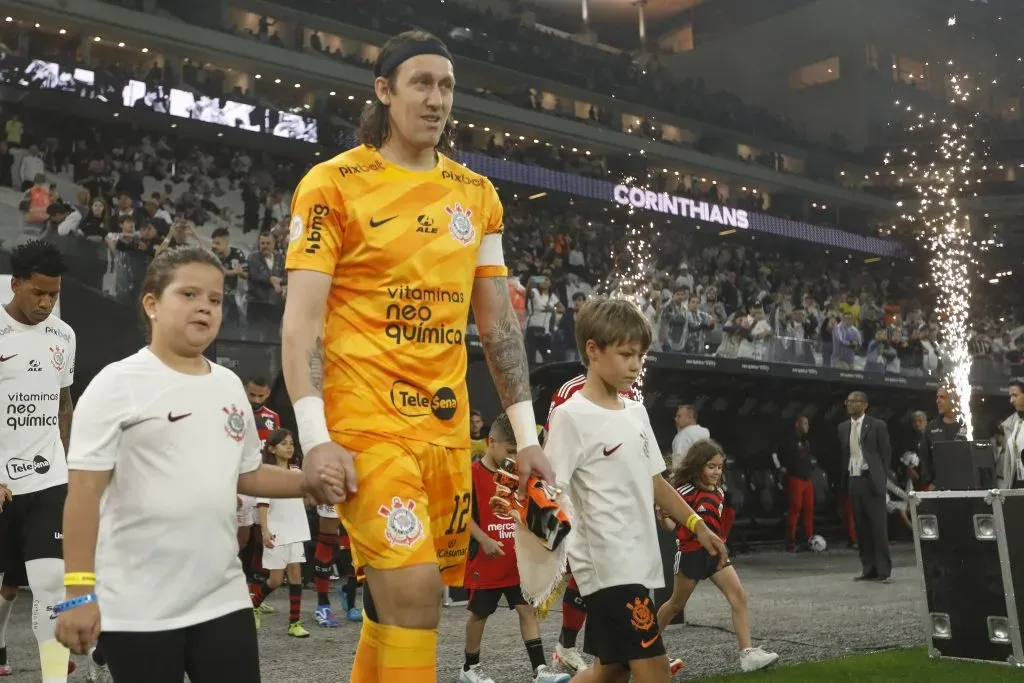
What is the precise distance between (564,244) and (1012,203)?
2584 centimetres

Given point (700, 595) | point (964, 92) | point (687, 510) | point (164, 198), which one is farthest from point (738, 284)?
point (964, 92)

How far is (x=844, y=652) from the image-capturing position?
6797 mm

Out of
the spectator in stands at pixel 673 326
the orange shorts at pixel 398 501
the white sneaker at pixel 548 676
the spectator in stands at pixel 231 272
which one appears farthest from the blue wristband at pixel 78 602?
the spectator in stands at pixel 673 326

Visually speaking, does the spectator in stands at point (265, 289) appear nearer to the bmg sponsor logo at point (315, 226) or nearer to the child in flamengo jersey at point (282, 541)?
the child in flamengo jersey at point (282, 541)

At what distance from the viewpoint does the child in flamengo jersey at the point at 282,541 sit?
788 centimetres

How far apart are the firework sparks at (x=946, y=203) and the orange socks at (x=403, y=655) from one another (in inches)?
1393

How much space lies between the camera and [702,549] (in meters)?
6.51

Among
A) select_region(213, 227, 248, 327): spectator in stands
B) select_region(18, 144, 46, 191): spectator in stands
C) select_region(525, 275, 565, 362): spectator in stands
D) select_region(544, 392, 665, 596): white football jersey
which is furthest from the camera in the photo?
select_region(525, 275, 565, 362): spectator in stands

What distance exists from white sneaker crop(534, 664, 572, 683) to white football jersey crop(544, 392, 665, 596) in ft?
5.94

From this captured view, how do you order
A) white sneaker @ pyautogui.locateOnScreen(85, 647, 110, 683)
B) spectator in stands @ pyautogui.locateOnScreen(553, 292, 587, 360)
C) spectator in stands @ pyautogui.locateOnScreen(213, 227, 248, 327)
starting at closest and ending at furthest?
white sneaker @ pyautogui.locateOnScreen(85, 647, 110, 683) → spectator in stands @ pyautogui.locateOnScreen(213, 227, 248, 327) → spectator in stands @ pyautogui.locateOnScreen(553, 292, 587, 360)

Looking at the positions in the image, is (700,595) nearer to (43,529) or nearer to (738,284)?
(43,529)

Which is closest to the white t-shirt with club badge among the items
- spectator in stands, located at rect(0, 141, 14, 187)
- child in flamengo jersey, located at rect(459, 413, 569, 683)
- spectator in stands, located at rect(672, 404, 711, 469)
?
child in flamengo jersey, located at rect(459, 413, 569, 683)

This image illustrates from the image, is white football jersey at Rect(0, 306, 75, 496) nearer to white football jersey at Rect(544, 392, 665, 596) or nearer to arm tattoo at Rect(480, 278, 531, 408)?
white football jersey at Rect(544, 392, 665, 596)

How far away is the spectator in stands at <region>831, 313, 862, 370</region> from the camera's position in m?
21.6
